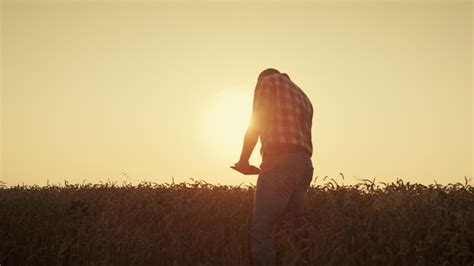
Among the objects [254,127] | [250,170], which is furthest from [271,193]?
[254,127]

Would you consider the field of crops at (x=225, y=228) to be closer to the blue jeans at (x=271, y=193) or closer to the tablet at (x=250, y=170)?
the blue jeans at (x=271, y=193)

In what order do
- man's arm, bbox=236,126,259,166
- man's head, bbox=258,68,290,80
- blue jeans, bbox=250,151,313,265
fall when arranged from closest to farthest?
blue jeans, bbox=250,151,313,265, man's arm, bbox=236,126,259,166, man's head, bbox=258,68,290,80

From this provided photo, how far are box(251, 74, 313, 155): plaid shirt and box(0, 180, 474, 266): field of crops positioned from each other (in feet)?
3.77

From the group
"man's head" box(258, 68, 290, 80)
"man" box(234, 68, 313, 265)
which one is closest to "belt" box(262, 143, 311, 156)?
"man" box(234, 68, 313, 265)

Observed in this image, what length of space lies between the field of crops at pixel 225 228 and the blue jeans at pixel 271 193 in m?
0.53

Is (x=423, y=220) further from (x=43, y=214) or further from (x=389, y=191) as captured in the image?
(x=43, y=214)

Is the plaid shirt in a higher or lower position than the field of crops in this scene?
higher

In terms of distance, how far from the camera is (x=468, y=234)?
6211mm

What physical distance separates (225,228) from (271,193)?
58.8 inches

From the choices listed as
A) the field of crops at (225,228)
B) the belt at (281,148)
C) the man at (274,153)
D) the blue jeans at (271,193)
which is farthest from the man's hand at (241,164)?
the field of crops at (225,228)

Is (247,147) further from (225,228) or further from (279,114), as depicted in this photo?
(225,228)

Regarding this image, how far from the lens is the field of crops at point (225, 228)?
254 inches

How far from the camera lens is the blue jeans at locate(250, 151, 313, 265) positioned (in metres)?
6.21

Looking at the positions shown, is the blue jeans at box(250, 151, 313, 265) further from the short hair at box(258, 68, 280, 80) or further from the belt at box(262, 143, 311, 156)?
the short hair at box(258, 68, 280, 80)
